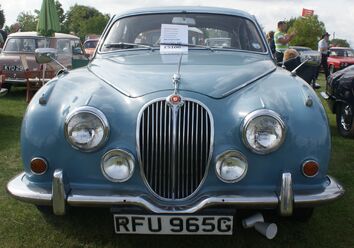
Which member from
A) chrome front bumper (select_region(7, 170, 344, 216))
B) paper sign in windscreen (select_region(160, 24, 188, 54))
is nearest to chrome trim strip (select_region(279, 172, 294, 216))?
chrome front bumper (select_region(7, 170, 344, 216))

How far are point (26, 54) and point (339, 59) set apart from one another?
16.4m

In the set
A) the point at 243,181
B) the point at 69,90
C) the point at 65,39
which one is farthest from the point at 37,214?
the point at 65,39

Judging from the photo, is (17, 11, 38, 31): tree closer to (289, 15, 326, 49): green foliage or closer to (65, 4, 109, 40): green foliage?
(65, 4, 109, 40): green foliage

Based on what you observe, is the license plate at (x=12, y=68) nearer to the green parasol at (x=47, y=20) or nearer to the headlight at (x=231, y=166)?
the green parasol at (x=47, y=20)

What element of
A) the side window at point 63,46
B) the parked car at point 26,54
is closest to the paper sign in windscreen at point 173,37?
the parked car at point 26,54

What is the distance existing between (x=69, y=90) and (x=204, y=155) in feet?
3.32

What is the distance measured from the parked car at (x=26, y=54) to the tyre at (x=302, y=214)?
287 inches

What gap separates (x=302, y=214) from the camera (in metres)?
3.51

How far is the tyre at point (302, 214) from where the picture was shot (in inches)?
136

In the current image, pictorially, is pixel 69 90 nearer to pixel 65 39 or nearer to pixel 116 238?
pixel 116 238

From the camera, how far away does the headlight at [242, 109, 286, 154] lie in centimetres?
282

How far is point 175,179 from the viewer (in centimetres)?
284

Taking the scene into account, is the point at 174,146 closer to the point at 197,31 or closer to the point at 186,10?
the point at 197,31

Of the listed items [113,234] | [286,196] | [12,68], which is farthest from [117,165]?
[12,68]
